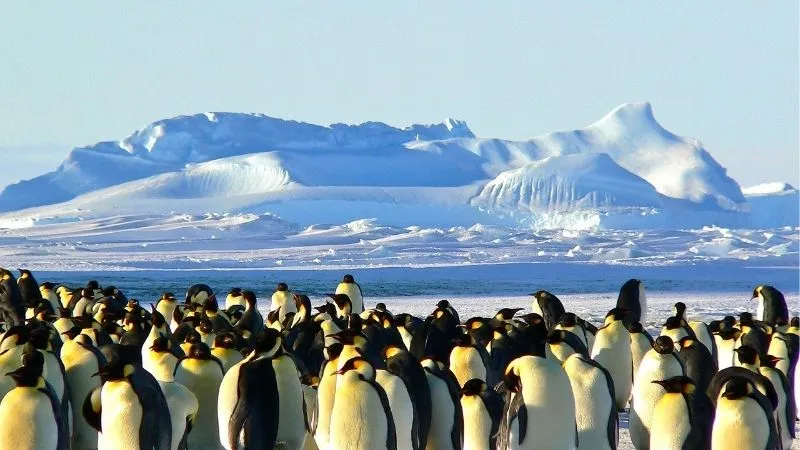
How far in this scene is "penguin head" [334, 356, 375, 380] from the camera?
5.64m

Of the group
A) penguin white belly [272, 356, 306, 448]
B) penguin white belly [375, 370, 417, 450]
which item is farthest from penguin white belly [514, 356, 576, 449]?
penguin white belly [272, 356, 306, 448]

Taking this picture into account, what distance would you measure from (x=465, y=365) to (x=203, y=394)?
4.89ft

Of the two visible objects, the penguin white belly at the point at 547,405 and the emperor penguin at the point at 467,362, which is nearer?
the penguin white belly at the point at 547,405

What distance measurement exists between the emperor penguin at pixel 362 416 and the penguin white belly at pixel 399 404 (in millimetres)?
200

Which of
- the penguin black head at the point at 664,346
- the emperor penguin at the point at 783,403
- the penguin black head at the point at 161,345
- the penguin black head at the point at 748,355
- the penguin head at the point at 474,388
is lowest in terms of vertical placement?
the emperor penguin at the point at 783,403

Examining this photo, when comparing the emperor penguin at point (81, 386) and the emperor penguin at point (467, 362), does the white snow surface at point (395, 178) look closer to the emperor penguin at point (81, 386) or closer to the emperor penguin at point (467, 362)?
the emperor penguin at point (467, 362)

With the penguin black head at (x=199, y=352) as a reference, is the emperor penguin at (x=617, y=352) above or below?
below

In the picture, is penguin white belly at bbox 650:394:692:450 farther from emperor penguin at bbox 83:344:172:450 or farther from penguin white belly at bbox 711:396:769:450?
emperor penguin at bbox 83:344:172:450

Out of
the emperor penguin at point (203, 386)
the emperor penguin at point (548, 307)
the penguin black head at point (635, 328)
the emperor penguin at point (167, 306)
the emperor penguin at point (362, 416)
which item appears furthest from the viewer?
the emperor penguin at point (167, 306)

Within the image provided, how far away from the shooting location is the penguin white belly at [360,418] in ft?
18.1

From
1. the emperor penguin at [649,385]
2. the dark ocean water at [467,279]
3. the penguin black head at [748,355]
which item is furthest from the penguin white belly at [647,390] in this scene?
the dark ocean water at [467,279]

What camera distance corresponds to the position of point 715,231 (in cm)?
5750

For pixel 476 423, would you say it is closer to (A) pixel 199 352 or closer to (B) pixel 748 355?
(A) pixel 199 352

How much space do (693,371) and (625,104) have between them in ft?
319
